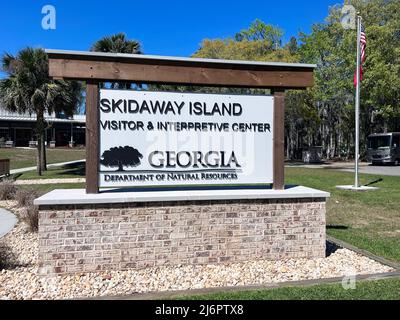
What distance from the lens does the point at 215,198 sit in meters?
5.32

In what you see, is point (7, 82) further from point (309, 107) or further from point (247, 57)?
point (309, 107)

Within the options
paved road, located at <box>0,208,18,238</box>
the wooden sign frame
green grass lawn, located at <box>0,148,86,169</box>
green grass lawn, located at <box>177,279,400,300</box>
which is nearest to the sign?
the wooden sign frame

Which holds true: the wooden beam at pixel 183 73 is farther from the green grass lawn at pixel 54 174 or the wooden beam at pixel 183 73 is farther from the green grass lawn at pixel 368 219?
the green grass lawn at pixel 54 174

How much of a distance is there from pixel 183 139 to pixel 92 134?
1233mm

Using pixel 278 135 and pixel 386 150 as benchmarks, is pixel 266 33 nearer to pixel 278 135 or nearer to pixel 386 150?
pixel 386 150

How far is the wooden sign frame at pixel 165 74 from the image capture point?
5.19 metres

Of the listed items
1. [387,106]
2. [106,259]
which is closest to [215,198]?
[106,259]

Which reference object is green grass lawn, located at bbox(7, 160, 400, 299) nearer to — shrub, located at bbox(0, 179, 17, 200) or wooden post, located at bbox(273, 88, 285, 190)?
wooden post, located at bbox(273, 88, 285, 190)

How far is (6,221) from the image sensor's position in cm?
829

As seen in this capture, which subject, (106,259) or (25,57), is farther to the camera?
(25,57)

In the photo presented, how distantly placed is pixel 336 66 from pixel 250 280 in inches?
1198

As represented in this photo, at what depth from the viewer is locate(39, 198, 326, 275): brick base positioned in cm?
491

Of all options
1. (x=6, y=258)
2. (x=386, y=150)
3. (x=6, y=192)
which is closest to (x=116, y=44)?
(x=6, y=192)

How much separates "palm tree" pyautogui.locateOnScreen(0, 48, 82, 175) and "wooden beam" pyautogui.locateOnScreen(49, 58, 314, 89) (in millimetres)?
16069
